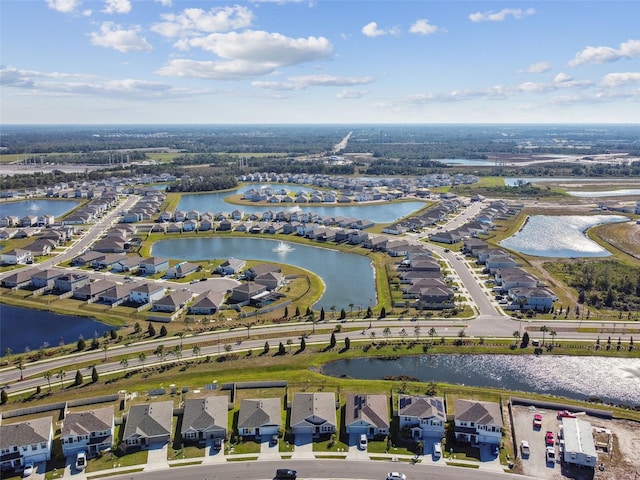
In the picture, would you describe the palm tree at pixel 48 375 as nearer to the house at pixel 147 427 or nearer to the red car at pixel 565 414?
the house at pixel 147 427

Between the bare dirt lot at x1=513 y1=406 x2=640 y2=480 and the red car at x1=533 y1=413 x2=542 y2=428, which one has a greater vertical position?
the red car at x1=533 y1=413 x2=542 y2=428

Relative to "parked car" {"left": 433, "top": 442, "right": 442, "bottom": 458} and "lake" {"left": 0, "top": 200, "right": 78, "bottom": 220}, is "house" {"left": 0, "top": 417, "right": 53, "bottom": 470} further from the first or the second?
"lake" {"left": 0, "top": 200, "right": 78, "bottom": 220}

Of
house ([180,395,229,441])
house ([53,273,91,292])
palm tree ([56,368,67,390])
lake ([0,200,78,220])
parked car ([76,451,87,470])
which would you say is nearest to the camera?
parked car ([76,451,87,470])

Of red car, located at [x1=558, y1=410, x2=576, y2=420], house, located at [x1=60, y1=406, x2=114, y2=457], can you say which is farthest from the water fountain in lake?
red car, located at [x1=558, y1=410, x2=576, y2=420]

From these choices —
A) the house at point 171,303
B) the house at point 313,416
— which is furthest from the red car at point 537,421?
the house at point 171,303

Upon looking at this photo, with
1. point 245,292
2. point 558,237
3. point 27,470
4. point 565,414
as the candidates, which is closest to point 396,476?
point 565,414
